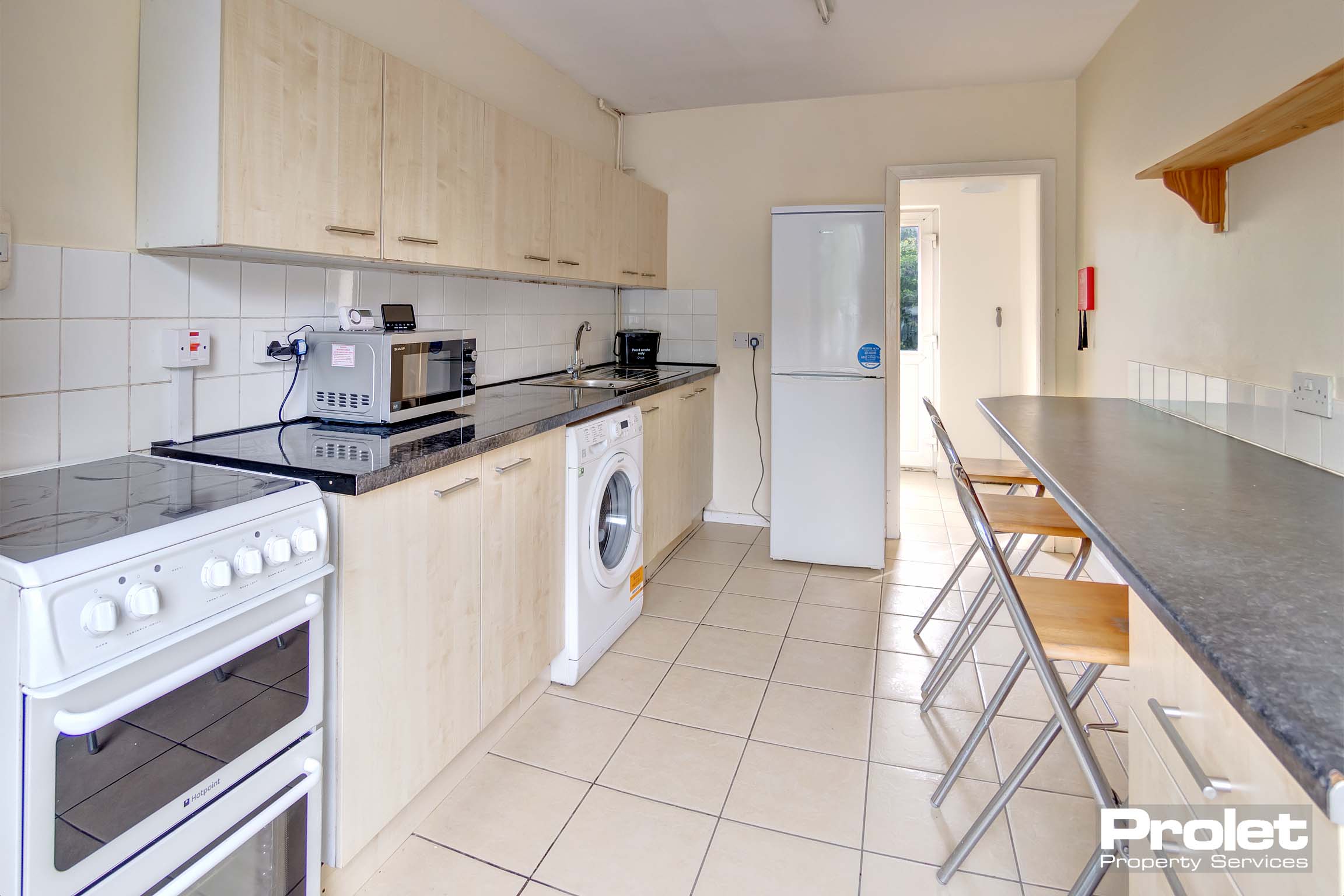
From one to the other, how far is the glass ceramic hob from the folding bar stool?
1314 millimetres

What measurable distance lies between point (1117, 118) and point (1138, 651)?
2.84 metres

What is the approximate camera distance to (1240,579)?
34.1 inches

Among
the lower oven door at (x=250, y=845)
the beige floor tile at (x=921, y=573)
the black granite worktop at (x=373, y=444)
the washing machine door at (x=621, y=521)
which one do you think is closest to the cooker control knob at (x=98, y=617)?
the lower oven door at (x=250, y=845)

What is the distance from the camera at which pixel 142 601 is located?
982 mm

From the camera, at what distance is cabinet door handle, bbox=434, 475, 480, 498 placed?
1.64 metres

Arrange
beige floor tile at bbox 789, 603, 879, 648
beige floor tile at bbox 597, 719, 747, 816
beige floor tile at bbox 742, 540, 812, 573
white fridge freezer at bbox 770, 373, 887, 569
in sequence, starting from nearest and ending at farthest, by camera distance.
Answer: beige floor tile at bbox 597, 719, 747, 816 → beige floor tile at bbox 789, 603, 879, 648 → white fridge freezer at bbox 770, 373, 887, 569 → beige floor tile at bbox 742, 540, 812, 573

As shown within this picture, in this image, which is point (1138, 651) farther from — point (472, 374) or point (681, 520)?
point (681, 520)

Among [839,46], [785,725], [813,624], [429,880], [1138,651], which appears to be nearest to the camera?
[1138,651]

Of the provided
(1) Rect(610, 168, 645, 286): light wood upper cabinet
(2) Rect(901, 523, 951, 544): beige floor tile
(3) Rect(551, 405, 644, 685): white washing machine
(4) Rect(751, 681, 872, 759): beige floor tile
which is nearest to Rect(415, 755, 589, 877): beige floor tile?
(3) Rect(551, 405, 644, 685): white washing machine

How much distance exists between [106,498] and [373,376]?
73cm

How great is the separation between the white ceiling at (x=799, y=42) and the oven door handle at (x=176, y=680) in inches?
97.9

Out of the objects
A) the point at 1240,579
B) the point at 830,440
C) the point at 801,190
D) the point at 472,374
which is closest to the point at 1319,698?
the point at 1240,579

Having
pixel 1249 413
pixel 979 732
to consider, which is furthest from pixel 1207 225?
pixel 979 732

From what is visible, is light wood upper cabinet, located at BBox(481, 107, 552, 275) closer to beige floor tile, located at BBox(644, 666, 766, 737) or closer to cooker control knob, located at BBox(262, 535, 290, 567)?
cooker control knob, located at BBox(262, 535, 290, 567)
